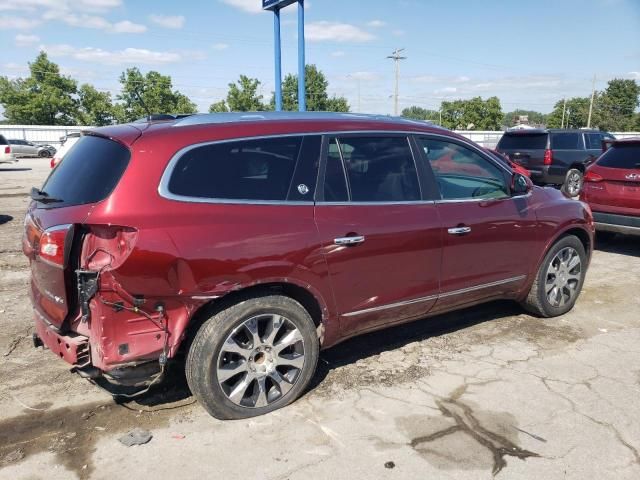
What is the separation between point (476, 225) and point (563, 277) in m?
1.48

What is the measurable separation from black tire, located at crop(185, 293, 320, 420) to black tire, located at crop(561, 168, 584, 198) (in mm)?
12839

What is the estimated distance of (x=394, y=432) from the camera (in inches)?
127

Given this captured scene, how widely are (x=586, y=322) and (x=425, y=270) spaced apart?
7.04ft

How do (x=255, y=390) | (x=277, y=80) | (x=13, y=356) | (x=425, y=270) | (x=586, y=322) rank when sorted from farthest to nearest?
1. (x=277, y=80)
2. (x=586, y=322)
3. (x=13, y=356)
4. (x=425, y=270)
5. (x=255, y=390)

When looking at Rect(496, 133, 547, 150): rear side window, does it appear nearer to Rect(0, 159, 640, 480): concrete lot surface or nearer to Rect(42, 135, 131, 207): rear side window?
Rect(0, 159, 640, 480): concrete lot surface

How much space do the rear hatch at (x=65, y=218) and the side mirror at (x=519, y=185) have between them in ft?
10.3

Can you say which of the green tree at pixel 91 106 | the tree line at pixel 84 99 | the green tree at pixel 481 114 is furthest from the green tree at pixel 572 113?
the green tree at pixel 91 106

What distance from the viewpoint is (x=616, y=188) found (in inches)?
301

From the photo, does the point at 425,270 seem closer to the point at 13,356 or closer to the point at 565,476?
the point at 565,476

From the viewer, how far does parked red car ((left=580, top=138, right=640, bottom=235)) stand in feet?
24.4

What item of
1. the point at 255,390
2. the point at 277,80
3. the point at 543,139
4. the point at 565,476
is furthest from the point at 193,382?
the point at 277,80

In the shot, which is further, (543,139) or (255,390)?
(543,139)

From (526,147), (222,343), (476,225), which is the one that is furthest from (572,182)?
(222,343)

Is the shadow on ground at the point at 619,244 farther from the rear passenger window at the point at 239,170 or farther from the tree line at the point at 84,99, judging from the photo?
the tree line at the point at 84,99
